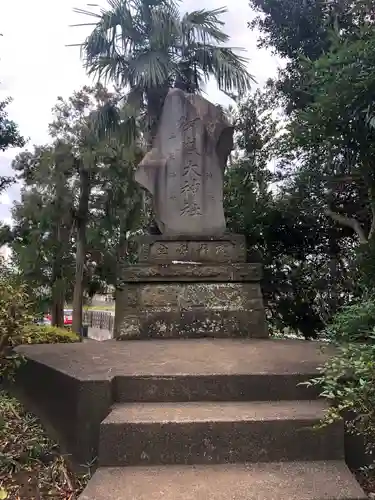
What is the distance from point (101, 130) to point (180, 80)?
1641 mm

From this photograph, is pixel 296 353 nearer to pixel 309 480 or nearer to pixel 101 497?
pixel 309 480

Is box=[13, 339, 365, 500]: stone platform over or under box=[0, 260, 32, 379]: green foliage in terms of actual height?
under

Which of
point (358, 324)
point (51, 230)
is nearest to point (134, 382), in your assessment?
point (358, 324)

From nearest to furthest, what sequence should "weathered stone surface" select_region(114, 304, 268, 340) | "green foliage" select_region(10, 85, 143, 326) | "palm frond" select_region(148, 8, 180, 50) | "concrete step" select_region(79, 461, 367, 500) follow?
"concrete step" select_region(79, 461, 367, 500), "weathered stone surface" select_region(114, 304, 268, 340), "palm frond" select_region(148, 8, 180, 50), "green foliage" select_region(10, 85, 143, 326)

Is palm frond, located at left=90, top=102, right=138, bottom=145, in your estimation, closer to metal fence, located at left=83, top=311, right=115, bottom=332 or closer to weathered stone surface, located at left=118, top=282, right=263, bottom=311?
weathered stone surface, located at left=118, top=282, right=263, bottom=311

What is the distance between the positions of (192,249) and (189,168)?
40.2 inches

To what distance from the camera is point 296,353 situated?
12.0 feet

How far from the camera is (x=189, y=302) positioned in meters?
5.10

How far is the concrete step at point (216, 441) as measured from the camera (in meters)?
2.33

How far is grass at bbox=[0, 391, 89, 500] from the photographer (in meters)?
2.29

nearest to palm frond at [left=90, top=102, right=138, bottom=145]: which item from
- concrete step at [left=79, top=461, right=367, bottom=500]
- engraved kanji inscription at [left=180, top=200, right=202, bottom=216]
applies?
engraved kanji inscription at [left=180, top=200, right=202, bottom=216]

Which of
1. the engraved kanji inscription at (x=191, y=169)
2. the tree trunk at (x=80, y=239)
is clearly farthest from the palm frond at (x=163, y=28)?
the tree trunk at (x=80, y=239)

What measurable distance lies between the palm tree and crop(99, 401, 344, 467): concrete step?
18.3ft

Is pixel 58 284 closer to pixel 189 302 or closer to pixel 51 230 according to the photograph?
pixel 51 230
